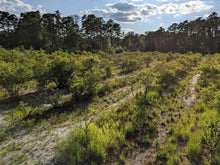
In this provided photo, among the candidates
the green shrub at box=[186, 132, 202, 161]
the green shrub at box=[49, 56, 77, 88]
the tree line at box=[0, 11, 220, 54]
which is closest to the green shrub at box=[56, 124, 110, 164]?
the green shrub at box=[186, 132, 202, 161]

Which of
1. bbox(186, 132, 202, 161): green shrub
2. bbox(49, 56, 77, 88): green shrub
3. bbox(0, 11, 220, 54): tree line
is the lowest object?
bbox(186, 132, 202, 161): green shrub

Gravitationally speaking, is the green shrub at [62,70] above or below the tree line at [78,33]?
below

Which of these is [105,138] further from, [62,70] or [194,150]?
[62,70]

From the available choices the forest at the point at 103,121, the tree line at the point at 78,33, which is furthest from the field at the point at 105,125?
the tree line at the point at 78,33

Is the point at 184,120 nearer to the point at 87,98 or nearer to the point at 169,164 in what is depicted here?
the point at 169,164

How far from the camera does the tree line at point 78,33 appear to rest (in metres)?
28.3

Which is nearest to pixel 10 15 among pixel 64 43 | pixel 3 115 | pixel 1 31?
pixel 1 31

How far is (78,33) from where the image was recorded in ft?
106

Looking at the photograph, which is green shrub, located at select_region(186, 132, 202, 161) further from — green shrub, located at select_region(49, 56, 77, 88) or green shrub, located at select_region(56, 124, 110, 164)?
green shrub, located at select_region(49, 56, 77, 88)

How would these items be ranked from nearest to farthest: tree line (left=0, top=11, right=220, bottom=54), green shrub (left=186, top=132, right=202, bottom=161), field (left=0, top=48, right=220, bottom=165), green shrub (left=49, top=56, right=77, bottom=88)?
green shrub (left=186, top=132, right=202, bottom=161)
field (left=0, top=48, right=220, bottom=165)
green shrub (left=49, top=56, right=77, bottom=88)
tree line (left=0, top=11, right=220, bottom=54)

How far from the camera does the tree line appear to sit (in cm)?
2828

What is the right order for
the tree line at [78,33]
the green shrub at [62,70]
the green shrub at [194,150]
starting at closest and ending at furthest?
the green shrub at [194,150] → the green shrub at [62,70] → the tree line at [78,33]

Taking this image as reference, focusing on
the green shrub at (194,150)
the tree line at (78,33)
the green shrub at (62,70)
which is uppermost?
the tree line at (78,33)

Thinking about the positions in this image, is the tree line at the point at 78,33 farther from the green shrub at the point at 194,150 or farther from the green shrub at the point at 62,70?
the green shrub at the point at 194,150
